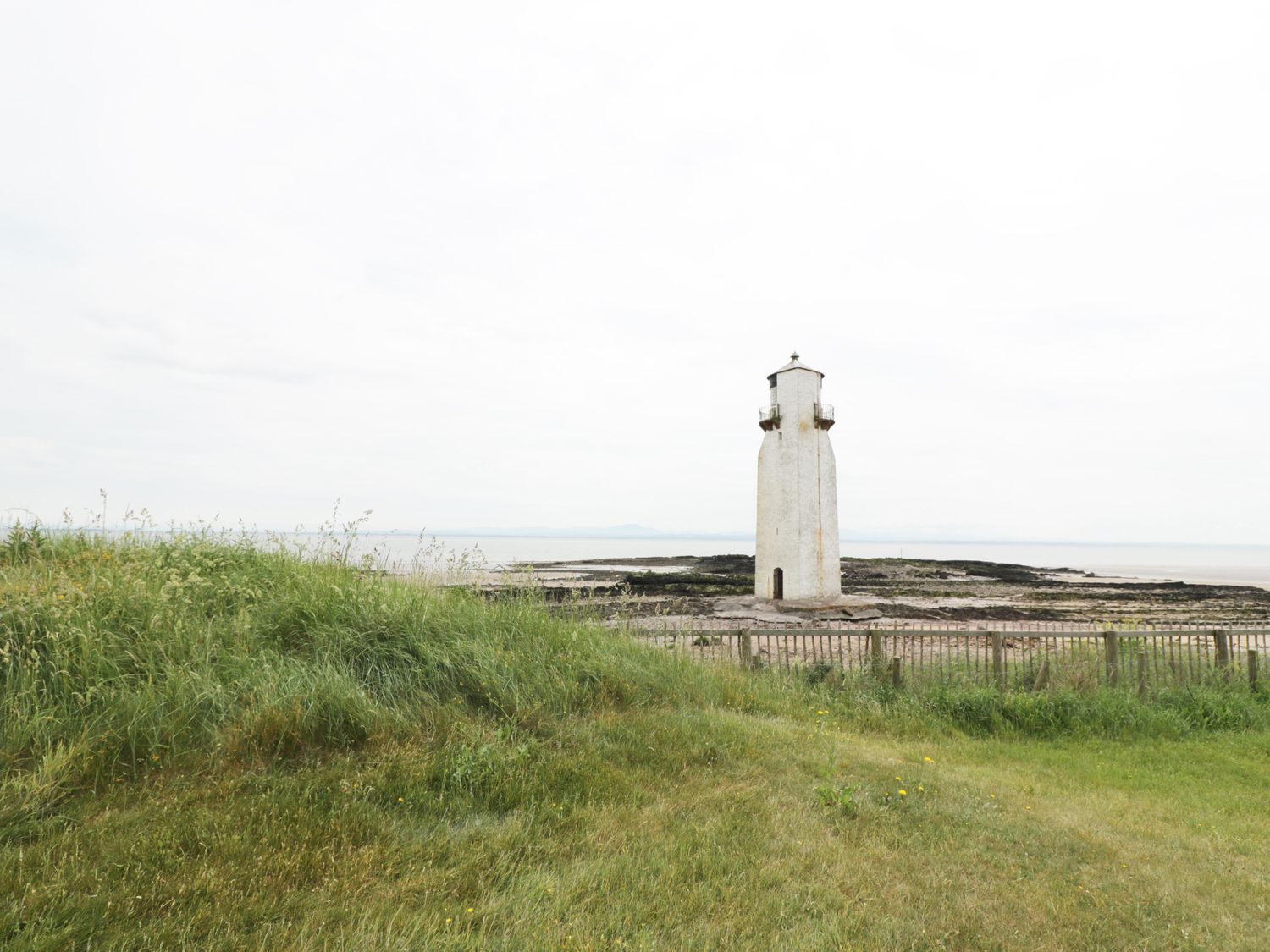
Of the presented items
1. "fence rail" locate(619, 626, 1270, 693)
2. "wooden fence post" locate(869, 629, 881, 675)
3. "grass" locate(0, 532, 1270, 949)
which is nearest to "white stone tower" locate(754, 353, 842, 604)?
"fence rail" locate(619, 626, 1270, 693)

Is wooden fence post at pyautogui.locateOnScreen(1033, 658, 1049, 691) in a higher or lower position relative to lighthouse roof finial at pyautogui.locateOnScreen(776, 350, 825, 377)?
lower

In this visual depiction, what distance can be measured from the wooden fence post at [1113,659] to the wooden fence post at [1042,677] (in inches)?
37.8

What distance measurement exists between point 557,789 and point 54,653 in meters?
4.12

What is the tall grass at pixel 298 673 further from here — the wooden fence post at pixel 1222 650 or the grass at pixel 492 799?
the wooden fence post at pixel 1222 650

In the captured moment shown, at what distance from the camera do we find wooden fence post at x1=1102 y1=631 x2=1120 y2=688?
971 centimetres

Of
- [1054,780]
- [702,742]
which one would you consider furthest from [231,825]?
[1054,780]

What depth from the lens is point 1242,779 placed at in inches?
272

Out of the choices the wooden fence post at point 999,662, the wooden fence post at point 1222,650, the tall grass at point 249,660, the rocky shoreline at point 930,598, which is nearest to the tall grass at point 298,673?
the tall grass at point 249,660

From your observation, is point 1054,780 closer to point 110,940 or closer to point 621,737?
point 621,737

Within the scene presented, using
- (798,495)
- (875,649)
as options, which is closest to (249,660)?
(875,649)

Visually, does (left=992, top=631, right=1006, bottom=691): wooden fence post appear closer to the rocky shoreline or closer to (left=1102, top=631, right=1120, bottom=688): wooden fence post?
(left=1102, top=631, right=1120, bottom=688): wooden fence post

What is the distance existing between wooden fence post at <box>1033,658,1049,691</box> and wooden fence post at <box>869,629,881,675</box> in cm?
225

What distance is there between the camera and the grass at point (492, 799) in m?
3.27

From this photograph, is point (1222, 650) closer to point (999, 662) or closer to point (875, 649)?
point (999, 662)
